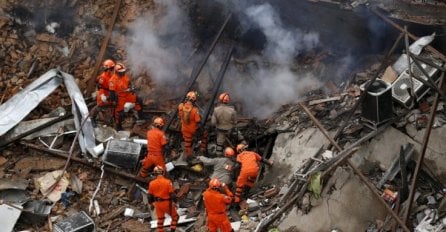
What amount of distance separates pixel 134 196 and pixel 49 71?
13.0 ft

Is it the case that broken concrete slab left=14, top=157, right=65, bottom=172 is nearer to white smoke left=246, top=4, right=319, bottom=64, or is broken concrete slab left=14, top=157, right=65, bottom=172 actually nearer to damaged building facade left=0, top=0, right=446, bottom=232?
damaged building facade left=0, top=0, right=446, bottom=232

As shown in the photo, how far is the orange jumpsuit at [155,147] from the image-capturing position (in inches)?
455

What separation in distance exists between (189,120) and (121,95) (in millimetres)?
1834

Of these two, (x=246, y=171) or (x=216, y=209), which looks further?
(x=246, y=171)

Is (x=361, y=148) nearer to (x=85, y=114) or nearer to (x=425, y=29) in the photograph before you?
(x=425, y=29)

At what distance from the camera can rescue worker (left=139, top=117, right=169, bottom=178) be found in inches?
455

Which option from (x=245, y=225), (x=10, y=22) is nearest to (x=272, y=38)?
(x=245, y=225)

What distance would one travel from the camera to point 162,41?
48.7 feet

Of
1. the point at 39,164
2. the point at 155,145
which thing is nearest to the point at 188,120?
the point at 155,145

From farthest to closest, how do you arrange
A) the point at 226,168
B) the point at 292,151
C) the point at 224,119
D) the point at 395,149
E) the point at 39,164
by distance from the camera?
1. the point at 39,164
2. the point at 224,119
3. the point at 292,151
4. the point at 226,168
5. the point at 395,149

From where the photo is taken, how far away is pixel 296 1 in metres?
13.7

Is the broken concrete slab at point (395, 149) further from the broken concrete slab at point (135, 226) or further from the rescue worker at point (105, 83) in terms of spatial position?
→ the rescue worker at point (105, 83)

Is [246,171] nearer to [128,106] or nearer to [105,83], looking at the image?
[128,106]

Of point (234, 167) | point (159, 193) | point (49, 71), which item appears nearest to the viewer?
point (159, 193)
